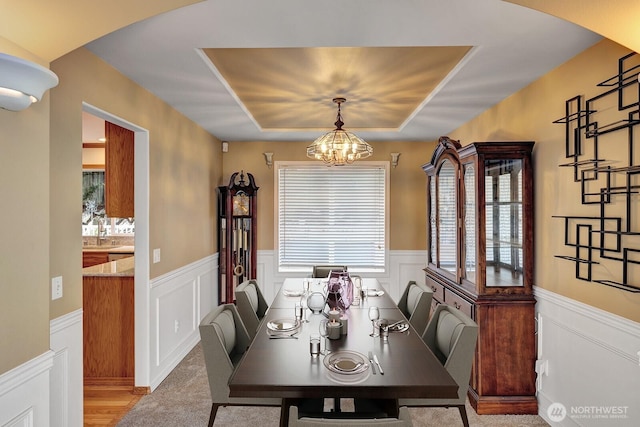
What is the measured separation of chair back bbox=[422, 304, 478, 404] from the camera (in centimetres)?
195

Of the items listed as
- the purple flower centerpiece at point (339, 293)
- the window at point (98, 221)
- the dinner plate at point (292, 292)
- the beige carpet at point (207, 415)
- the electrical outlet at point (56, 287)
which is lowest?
the beige carpet at point (207, 415)

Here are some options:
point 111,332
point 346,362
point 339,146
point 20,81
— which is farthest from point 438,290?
point 20,81

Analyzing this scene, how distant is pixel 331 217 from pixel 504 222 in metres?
2.68

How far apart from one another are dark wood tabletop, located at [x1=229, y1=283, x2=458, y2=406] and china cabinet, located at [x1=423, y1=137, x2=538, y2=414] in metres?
0.88

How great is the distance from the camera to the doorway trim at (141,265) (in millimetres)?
2906

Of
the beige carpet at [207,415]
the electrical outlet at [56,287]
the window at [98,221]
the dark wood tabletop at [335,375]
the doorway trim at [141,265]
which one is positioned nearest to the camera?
the dark wood tabletop at [335,375]

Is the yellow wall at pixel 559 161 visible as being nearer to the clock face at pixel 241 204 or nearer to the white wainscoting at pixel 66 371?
the white wainscoting at pixel 66 371

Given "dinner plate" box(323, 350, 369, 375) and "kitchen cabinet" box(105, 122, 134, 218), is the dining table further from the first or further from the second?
"kitchen cabinet" box(105, 122, 134, 218)

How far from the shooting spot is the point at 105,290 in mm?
3057

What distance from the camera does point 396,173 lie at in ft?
16.5

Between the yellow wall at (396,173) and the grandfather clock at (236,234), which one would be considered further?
the yellow wall at (396,173)

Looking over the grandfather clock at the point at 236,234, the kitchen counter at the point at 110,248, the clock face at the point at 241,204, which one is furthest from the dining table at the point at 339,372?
the kitchen counter at the point at 110,248

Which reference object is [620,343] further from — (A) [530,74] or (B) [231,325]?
(B) [231,325]

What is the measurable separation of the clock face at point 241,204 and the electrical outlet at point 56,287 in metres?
2.76
